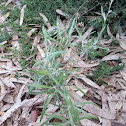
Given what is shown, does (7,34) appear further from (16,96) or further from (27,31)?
(16,96)

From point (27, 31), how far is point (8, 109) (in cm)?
116

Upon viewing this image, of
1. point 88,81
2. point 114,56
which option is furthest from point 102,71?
point 114,56

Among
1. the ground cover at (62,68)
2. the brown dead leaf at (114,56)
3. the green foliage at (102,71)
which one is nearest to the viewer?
the ground cover at (62,68)

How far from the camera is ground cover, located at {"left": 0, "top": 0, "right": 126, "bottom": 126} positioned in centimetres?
130

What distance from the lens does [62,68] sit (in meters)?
1.21

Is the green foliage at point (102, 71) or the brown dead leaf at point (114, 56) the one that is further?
the brown dead leaf at point (114, 56)

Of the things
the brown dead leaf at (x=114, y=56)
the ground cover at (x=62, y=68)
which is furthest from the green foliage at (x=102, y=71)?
the brown dead leaf at (x=114, y=56)

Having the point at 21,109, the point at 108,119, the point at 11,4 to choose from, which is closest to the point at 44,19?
the point at 11,4

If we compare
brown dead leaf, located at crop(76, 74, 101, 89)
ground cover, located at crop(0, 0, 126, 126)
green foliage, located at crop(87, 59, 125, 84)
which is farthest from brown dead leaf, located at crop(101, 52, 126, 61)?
brown dead leaf, located at crop(76, 74, 101, 89)

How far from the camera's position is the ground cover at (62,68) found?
130 cm

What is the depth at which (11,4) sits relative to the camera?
2611 mm

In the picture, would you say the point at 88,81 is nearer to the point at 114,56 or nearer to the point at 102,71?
the point at 102,71

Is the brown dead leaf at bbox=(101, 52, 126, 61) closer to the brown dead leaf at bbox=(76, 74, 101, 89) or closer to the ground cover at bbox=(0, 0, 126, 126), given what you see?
the ground cover at bbox=(0, 0, 126, 126)

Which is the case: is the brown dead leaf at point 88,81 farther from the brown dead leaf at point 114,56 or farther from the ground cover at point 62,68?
the brown dead leaf at point 114,56
